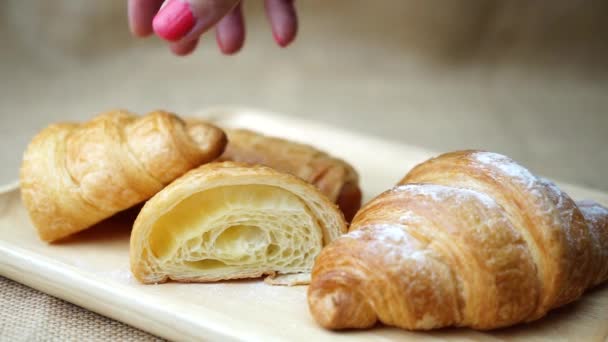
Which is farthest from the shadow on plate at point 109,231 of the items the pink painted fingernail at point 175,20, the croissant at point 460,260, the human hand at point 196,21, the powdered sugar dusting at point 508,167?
the powdered sugar dusting at point 508,167

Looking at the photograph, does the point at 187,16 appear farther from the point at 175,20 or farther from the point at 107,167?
the point at 107,167

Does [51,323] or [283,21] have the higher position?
[283,21]

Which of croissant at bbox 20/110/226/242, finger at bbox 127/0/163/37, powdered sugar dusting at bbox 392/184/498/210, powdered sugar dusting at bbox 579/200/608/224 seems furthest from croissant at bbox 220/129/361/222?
powdered sugar dusting at bbox 579/200/608/224

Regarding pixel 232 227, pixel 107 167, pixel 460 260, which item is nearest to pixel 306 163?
pixel 232 227

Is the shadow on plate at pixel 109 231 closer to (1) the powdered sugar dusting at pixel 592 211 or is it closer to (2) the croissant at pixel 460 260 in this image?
(2) the croissant at pixel 460 260

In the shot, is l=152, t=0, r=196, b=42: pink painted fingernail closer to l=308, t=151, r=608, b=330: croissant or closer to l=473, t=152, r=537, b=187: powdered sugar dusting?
l=308, t=151, r=608, b=330: croissant
